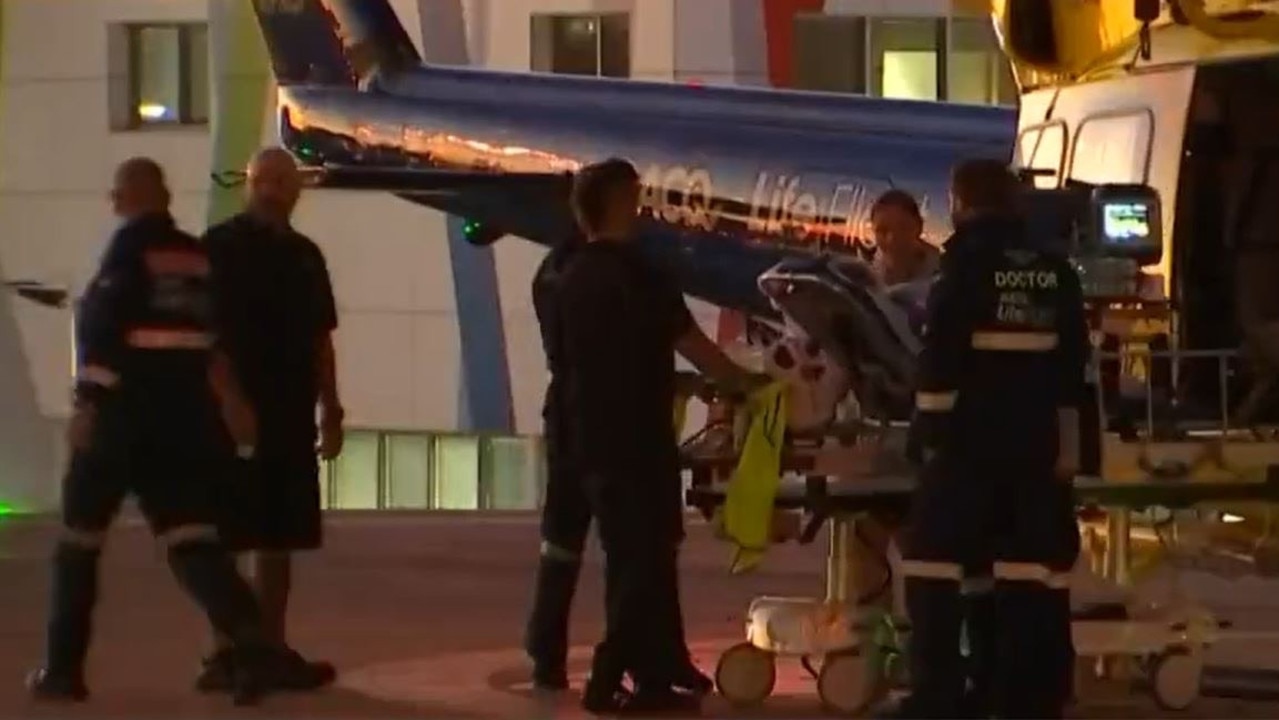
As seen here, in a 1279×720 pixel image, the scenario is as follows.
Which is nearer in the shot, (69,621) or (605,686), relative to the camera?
(605,686)

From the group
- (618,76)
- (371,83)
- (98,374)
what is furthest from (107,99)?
(98,374)

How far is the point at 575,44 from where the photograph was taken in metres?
26.7

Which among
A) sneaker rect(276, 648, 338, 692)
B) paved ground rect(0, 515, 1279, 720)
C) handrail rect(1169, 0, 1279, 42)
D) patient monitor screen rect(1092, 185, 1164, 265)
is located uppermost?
handrail rect(1169, 0, 1279, 42)

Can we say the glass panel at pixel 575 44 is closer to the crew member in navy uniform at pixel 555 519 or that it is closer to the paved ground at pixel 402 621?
the paved ground at pixel 402 621

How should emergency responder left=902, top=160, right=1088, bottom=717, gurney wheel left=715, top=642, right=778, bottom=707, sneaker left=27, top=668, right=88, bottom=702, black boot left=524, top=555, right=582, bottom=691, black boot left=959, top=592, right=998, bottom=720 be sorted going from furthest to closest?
sneaker left=27, top=668, right=88, bottom=702
black boot left=524, top=555, right=582, bottom=691
gurney wheel left=715, top=642, right=778, bottom=707
black boot left=959, top=592, right=998, bottom=720
emergency responder left=902, top=160, right=1088, bottom=717

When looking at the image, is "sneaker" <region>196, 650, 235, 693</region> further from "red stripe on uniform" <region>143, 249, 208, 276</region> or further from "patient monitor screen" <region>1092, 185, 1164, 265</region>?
"patient monitor screen" <region>1092, 185, 1164, 265</region>

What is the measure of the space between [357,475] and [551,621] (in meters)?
18.8

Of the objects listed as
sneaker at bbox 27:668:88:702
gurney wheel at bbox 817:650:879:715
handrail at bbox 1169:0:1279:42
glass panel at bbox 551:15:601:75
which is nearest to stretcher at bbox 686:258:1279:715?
gurney wheel at bbox 817:650:879:715

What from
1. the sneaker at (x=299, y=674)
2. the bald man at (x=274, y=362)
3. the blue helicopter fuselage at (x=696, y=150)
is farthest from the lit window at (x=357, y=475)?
the bald man at (x=274, y=362)

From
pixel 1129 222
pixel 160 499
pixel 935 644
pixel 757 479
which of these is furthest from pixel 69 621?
pixel 1129 222

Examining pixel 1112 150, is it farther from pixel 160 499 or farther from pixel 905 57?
pixel 905 57

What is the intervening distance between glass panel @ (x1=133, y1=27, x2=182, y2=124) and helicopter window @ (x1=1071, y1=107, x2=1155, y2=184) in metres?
18.4

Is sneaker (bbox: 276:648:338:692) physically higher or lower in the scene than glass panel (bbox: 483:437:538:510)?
higher

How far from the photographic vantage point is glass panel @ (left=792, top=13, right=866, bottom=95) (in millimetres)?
26609
